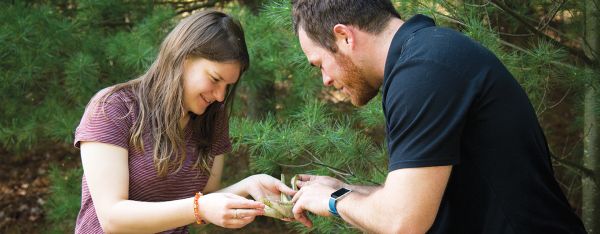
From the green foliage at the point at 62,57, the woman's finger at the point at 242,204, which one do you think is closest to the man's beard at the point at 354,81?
the woman's finger at the point at 242,204

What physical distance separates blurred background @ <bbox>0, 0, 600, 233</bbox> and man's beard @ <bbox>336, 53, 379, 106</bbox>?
2.07ft

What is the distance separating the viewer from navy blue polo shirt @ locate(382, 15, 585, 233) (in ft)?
4.62

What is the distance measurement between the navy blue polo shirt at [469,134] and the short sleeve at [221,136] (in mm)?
847

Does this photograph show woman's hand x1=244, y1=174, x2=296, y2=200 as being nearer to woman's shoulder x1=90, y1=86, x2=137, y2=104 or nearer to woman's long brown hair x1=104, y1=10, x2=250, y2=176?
woman's long brown hair x1=104, y1=10, x2=250, y2=176

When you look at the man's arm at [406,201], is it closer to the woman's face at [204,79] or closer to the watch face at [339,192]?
the watch face at [339,192]

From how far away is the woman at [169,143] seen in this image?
188cm

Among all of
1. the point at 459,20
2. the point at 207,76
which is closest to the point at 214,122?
the point at 207,76

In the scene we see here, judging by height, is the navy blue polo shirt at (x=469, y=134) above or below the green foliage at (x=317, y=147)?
above

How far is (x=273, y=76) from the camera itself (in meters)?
3.25

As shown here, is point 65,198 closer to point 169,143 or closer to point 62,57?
point 62,57

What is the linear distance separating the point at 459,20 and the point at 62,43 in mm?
1945

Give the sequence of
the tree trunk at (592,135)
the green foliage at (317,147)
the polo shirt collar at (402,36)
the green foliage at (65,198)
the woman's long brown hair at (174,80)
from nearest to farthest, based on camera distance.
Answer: the polo shirt collar at (402,36) < the woman's long brown hair at (174,80) < the green foliage at (317,147) < the tree trunk at (592,135) < the green foliage at (65,198)

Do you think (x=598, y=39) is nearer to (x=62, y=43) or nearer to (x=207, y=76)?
(x=207, y=76)

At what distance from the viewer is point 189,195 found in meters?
2.13
